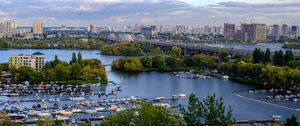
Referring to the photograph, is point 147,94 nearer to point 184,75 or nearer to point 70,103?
point 70,103

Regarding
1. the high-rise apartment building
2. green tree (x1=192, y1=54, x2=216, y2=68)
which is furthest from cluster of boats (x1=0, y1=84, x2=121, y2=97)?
the high-rise apartment building

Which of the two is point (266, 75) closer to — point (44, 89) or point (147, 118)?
point (44, 89)

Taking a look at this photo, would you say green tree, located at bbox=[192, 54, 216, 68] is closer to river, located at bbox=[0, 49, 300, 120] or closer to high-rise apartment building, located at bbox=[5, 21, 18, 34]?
river, located at bbox=[0, 49, 300, 120]

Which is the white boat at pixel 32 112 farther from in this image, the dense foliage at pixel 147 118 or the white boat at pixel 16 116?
the dense foliage at pixel 147 118

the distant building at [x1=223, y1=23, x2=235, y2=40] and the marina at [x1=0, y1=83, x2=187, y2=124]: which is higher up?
the distant building at [x1=223, y1=23, x2=235, y2=40]

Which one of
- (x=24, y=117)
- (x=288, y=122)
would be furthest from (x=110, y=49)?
(x=288, y=122)

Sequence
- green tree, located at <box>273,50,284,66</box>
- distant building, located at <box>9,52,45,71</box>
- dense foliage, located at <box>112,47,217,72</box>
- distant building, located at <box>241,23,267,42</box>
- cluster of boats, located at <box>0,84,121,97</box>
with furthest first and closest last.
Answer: distant building, located at <box>241,23,267,42</box> → dense foliage, located at <box>112,47,217,72</box> → green tree, located at <box>273,50,284,66</box> → distant building, located at <box>9,52,45,71</box> → cluster of boats, located at <box>0,84,121,97</box>
